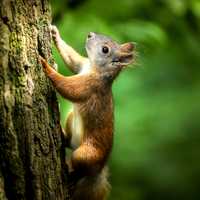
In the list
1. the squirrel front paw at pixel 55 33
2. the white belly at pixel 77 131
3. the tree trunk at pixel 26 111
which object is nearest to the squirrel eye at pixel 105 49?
the squirrel front paw at pixel 55 33

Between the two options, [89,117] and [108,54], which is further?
[108,54]

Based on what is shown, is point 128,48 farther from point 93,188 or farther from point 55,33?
point 93,188

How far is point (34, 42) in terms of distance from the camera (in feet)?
14.1

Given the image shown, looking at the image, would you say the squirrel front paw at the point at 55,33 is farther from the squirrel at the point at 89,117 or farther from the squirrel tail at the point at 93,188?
the squirrel tail at the point at 93,188

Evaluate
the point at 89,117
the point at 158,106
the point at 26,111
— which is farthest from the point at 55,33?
the point at 158,106

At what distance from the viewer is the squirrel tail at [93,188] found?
197 inches

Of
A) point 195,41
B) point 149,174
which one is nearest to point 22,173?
point 195,41

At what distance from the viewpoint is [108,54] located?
5730 millimetres

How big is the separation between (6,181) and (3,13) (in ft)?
3.45

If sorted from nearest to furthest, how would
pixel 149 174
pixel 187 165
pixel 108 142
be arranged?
pixel 108 142 < pixel 149 174 < pixel 187 165

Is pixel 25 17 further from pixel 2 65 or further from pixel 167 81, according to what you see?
pixel 167 81

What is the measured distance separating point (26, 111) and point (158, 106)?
6095 mm

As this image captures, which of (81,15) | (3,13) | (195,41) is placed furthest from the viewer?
(195,41)

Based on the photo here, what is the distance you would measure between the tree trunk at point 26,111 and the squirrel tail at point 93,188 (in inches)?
20.6
